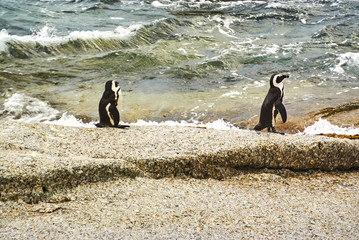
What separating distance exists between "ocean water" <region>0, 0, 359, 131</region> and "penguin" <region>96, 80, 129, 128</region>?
153 centimetres

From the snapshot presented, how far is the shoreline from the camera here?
3.44 meters

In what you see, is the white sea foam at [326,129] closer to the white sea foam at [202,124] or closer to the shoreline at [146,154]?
the white sea foam at [202,124]

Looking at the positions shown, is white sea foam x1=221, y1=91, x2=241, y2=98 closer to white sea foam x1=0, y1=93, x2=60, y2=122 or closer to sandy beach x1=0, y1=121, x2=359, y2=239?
white sea foam x1=0, y1=93, x2=60, y2=122

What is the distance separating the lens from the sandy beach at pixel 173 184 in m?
2.95

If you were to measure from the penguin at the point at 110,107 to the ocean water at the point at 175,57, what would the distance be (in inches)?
60.2

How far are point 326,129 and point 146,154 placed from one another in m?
3.13

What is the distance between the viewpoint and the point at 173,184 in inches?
146

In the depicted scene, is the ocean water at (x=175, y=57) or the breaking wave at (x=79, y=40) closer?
the ocean water at (x=175, y=57)

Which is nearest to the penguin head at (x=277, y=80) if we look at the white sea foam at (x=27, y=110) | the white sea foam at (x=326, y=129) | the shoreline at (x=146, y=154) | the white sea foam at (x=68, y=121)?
the shoreline at (x=146, y=154)

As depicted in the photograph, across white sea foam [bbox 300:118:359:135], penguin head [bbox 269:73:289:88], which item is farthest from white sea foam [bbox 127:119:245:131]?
penguin head [bbox 269:73:289:88]

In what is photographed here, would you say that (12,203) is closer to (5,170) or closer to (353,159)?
(5,170)

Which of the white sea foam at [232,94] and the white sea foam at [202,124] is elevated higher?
the white sea foam at [232,94]

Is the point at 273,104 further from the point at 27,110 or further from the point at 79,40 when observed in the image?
the point at 79,40

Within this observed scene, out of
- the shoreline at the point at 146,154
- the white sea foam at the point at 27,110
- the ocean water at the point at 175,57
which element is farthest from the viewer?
the ocean water at the point at 175,57
